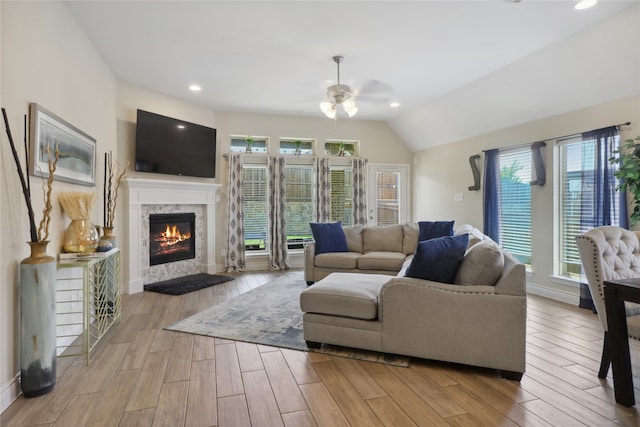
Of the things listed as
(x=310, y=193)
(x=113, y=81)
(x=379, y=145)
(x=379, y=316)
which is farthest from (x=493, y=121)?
(x=113, y=81)

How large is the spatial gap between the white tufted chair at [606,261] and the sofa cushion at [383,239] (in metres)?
2.98

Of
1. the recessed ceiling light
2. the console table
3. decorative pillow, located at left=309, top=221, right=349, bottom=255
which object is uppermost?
the recessed ceiling light

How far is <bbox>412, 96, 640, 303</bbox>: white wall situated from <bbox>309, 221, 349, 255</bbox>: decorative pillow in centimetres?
238

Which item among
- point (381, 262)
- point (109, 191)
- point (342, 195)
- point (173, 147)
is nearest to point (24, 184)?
point (109, 191)

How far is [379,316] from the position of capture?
255 centimetres

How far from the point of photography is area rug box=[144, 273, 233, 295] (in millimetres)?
A: 4613

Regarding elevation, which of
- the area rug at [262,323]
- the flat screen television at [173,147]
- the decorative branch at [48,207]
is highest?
the flat screen television at [173,147]

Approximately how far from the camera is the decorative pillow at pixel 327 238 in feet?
16.3

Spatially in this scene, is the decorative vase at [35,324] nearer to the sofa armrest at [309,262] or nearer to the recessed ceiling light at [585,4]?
the sofa armrest at [309,262]

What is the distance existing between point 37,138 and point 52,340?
4.54ft

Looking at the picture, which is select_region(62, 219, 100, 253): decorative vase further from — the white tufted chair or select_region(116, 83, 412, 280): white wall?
the white tufted chair

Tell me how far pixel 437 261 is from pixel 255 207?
4.47 metres

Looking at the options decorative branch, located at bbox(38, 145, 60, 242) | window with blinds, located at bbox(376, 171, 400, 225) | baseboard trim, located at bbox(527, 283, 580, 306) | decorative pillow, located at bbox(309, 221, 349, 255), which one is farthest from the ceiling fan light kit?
baseboard trim, located at bbox(527, 283, 580, 306)

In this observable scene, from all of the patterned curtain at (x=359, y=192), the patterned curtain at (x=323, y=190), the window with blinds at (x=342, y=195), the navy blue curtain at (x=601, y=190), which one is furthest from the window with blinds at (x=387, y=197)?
the navy blue curtain at (x=601, y=190)
